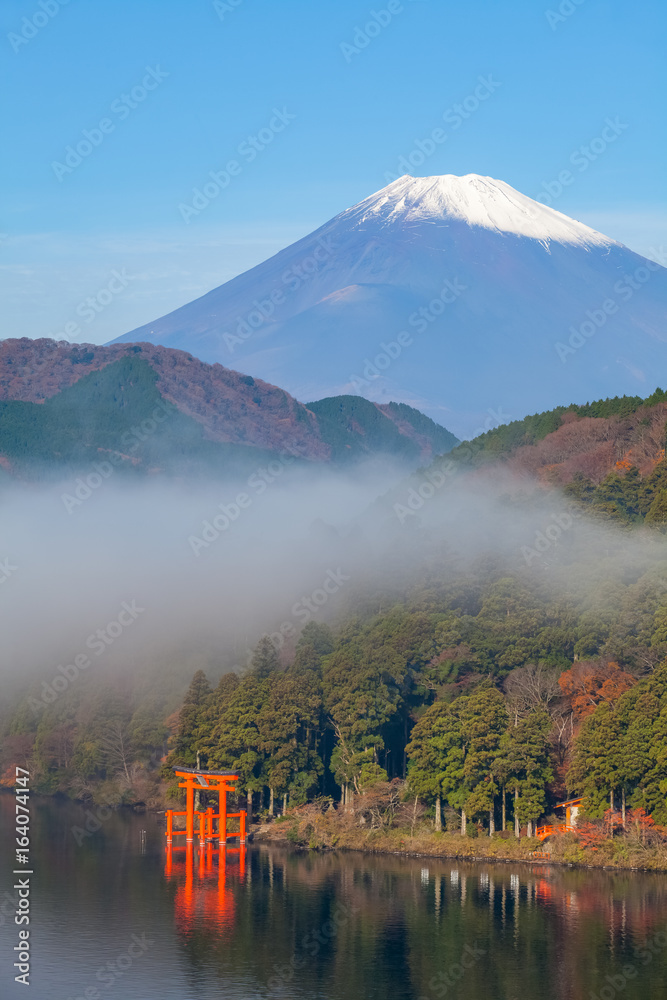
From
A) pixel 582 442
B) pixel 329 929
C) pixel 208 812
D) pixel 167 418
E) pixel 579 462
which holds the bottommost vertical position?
pixel 329 929

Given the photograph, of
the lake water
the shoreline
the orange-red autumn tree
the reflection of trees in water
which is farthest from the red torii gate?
the orange-red autumn tree

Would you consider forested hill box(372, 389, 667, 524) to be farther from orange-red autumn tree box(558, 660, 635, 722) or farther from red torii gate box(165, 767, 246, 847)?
red torii gate box(165, 767, 246, 847)

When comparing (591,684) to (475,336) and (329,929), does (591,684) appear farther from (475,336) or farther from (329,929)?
(475,336)

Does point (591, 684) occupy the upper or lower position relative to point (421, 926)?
upper

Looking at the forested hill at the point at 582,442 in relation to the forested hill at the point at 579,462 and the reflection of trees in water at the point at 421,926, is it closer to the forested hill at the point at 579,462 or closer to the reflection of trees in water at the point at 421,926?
the forested hill at the point at 579,462

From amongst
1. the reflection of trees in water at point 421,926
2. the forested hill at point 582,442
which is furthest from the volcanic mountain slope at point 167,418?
the reflection of trees in water at point 421,926

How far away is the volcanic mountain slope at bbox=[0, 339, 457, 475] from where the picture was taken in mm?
128500

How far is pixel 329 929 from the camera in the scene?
2914cm

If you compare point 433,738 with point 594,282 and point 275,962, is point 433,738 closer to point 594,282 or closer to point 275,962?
point 275,962

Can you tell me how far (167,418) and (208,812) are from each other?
331 feet

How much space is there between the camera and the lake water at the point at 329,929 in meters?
25.0

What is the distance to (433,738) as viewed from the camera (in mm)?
39156

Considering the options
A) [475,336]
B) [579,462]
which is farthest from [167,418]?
[579,462]

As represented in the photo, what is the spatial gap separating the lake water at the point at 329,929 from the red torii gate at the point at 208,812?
5.52ft
